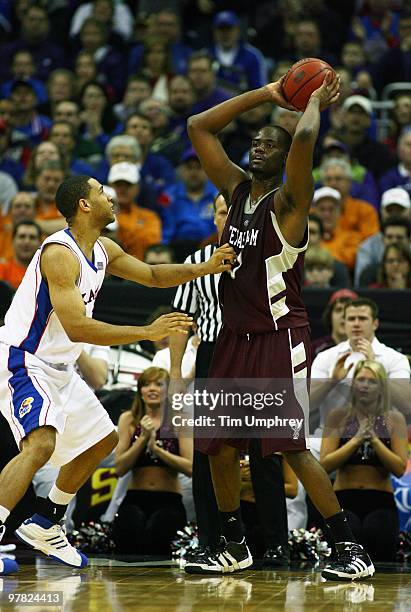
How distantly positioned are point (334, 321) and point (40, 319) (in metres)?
3.08

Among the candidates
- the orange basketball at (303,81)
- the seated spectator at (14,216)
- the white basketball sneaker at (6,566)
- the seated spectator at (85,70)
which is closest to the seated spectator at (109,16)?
the seated spectator at (85,70)

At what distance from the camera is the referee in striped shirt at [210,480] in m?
6.58

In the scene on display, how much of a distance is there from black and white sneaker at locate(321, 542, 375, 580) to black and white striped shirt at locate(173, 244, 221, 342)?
1.47m

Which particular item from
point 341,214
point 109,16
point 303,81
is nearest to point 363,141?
point 341,214

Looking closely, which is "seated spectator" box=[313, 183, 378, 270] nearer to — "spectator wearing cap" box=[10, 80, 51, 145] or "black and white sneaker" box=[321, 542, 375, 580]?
"spectator wearing cap" box=[10, 80, 51, 145]

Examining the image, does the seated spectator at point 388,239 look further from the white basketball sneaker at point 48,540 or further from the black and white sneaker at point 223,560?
the white basketball sneaker at point 48,540

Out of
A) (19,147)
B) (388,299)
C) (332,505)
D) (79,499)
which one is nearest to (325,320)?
(388,299)

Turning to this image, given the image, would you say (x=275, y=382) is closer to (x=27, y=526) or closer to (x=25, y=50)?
(x=27, y=526)

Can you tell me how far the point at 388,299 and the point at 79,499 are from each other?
2948 millimetres

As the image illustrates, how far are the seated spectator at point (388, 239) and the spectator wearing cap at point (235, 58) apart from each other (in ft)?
13.5

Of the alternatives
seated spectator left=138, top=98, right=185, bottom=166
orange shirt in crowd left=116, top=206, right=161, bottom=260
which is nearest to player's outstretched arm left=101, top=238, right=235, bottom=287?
orange shirt in crowd left=116, top=206, right=161, bottom=260

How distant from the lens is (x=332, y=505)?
5.93 m

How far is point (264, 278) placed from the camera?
611 centimetres

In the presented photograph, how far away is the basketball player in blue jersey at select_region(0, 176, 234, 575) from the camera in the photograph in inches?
231
